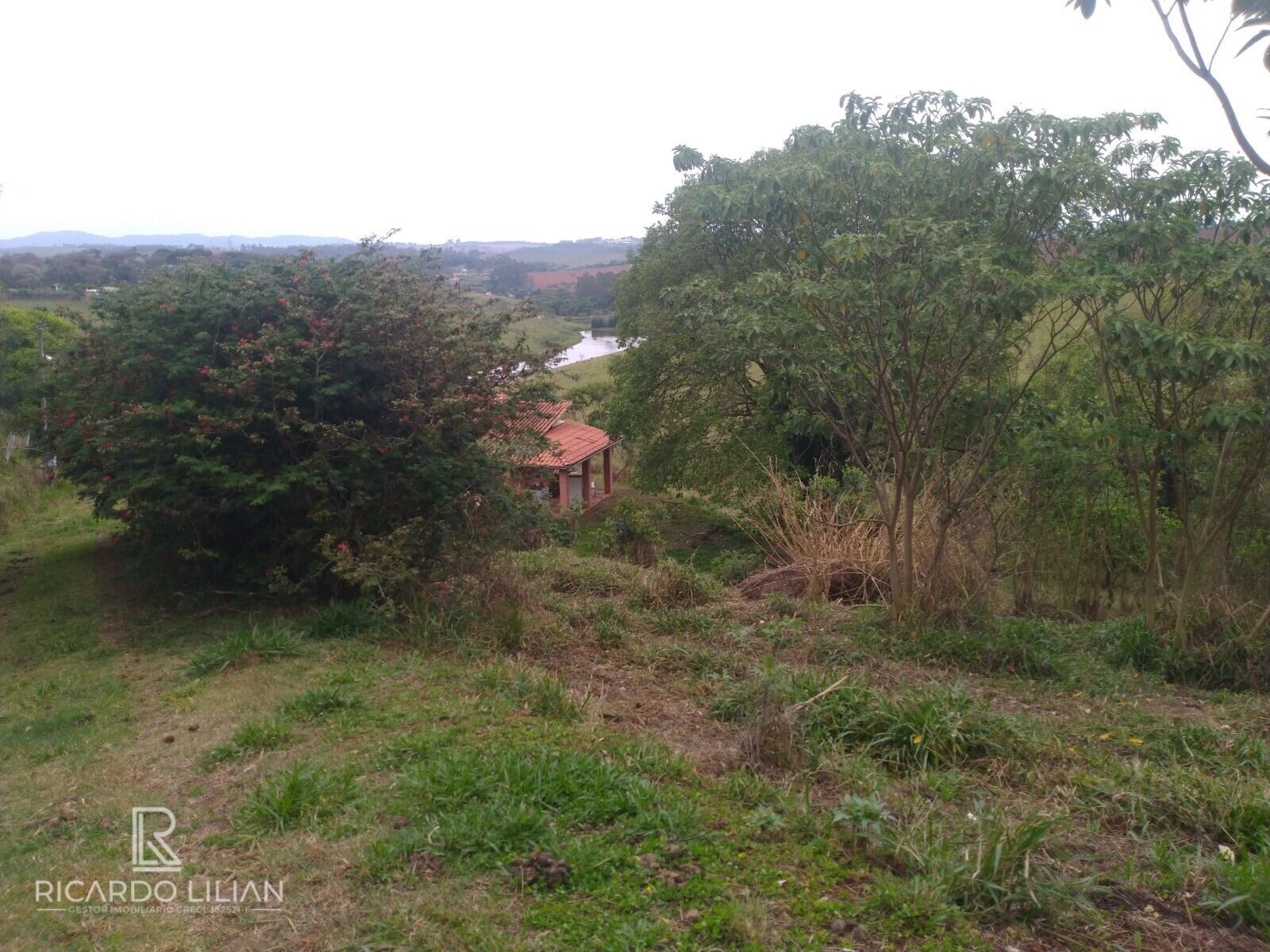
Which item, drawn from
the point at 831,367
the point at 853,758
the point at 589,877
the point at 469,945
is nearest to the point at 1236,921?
the point at 853,758

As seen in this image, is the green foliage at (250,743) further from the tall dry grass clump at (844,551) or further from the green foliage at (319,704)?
the tall dry grass clump at (844,551)

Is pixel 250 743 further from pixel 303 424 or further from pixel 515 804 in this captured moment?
pixel 303 424

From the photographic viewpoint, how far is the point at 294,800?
14.2 feet

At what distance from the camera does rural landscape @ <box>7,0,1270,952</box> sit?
12.1 ft

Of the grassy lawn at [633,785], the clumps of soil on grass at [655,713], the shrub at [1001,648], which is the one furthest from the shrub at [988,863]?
the shrub at [1001,648]

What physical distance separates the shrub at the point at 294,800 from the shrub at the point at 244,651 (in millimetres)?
2453

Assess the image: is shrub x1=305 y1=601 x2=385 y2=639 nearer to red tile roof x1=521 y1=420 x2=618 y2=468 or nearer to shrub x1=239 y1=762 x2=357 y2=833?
shrub x1=239 y1=762 x2=357 y2=833

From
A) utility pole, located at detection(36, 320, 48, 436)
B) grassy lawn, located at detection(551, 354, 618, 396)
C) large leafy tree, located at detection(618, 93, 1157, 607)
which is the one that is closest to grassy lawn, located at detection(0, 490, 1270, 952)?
large leafy tree, located at detection(618, 93, 1157, 607)

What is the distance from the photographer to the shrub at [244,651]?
679cm

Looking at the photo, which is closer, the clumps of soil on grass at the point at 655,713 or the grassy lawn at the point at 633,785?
the grassy lawn at the point at 633,785

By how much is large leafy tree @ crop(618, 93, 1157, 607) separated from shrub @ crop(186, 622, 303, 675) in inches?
157

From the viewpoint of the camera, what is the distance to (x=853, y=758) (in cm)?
482

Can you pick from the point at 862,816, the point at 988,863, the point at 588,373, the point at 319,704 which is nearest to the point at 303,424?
the point at 319,704

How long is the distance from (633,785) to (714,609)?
182 inches
